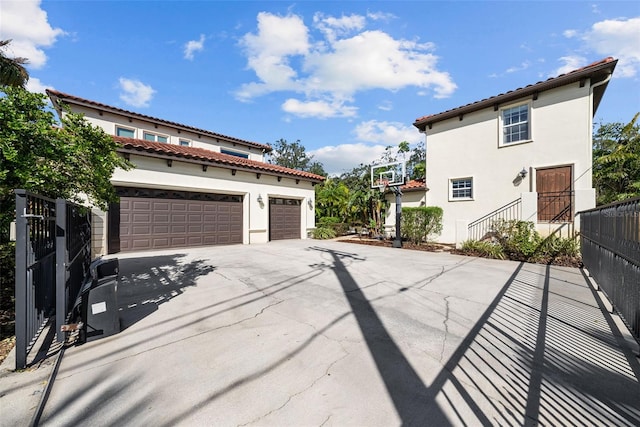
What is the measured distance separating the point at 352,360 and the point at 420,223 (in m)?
10.8

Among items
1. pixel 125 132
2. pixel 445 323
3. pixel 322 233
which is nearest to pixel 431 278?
pixel 445 323

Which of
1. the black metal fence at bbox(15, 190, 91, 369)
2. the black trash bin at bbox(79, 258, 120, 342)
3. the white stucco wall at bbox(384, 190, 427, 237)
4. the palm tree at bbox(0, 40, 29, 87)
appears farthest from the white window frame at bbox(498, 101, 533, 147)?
the palm tree at bbox(0, 40, 29, 87)

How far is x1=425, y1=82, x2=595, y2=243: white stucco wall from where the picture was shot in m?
9.85

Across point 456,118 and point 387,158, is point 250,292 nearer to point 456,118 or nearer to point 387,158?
point 456,118

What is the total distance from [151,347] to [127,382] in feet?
2.22

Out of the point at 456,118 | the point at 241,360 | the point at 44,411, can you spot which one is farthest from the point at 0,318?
the point at 456,118

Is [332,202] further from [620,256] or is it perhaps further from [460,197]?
[620,256]

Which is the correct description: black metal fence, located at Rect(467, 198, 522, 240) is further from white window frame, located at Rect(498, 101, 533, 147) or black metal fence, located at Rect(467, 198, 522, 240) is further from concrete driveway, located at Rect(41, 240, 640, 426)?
concrete driveway, located at Rect(41, 240, 640, 426)

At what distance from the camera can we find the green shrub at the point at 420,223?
1241 centimetres

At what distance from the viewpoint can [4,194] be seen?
3.21 metres

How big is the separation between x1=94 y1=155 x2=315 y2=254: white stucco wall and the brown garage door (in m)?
0.36

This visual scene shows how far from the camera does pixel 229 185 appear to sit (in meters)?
12.5

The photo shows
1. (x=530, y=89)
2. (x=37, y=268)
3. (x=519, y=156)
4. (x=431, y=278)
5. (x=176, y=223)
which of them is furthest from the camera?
(x=519, y=156)


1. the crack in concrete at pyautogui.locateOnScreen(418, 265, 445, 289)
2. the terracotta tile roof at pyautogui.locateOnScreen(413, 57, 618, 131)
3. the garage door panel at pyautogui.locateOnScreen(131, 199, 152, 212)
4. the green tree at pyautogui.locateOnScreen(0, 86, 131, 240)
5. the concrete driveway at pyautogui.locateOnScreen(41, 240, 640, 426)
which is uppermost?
the terracotta tile roof at pyautogui.locateOnScreen(413, 57, 618, 131)
